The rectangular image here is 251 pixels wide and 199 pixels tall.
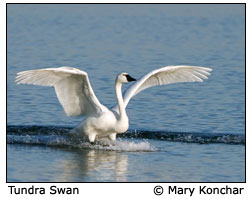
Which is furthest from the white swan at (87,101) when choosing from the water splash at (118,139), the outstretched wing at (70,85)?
the water splash at (118,139)

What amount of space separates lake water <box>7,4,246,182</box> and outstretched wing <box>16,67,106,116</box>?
768 mm

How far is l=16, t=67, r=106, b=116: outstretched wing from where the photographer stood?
1489 cm

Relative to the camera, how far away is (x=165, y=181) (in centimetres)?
1341

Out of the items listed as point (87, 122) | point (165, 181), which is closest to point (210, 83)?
point (87, 122)

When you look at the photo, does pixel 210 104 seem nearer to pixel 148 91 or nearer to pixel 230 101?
pixel 230 101

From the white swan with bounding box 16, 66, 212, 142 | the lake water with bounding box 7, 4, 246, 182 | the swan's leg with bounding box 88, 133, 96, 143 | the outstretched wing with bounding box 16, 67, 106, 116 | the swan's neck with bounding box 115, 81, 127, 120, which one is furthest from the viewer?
the swan's leg with bounding box 88, 133, 96, 143

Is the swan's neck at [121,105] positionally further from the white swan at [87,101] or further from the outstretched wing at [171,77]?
the outstretched wing at [171,77]

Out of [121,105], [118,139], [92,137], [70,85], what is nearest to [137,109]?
[118,139]

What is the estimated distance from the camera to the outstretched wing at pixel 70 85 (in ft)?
48.9

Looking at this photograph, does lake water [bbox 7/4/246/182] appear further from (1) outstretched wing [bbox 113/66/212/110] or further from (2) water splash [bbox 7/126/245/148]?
(1) outstretched wing [bbox 113/66/212/110]

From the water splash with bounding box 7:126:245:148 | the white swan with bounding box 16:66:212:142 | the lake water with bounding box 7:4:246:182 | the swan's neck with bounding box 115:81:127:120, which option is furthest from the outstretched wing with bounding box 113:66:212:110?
the lake water with bounding box 7:4:246:182

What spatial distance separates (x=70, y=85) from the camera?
1564 cm

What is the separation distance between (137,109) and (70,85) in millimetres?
4463

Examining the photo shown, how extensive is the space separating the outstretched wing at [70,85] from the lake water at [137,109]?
768mm
